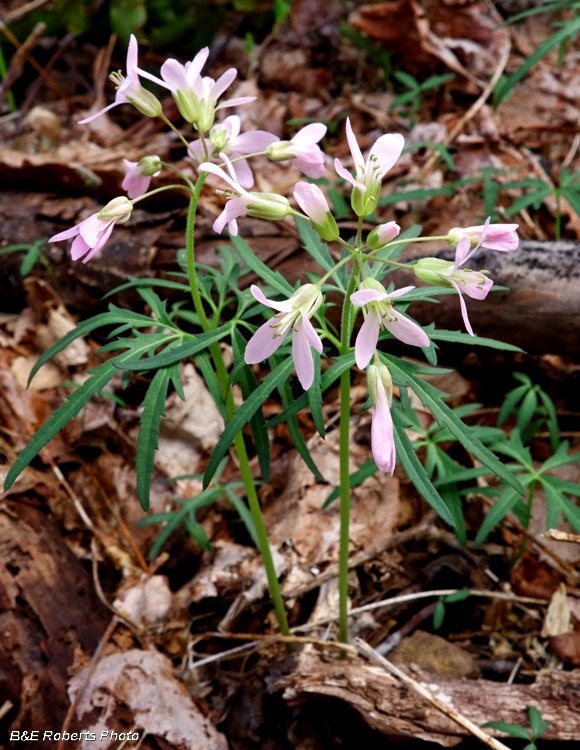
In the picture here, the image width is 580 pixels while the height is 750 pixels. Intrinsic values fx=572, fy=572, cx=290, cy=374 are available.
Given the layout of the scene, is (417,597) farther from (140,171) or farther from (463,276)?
(140,171)

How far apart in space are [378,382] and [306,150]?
691mm

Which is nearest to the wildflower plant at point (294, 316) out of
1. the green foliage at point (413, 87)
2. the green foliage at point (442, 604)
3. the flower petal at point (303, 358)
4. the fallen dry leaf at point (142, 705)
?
the flower petal at point (303, 358)

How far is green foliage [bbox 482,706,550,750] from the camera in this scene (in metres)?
1.67

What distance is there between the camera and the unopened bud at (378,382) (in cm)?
135

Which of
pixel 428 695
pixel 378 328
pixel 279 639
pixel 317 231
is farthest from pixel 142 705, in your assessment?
pixel 317 231

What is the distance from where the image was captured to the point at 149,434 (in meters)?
1.52

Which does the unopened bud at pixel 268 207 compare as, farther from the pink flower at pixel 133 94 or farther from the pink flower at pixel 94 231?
the pink flower at pixel 133 94

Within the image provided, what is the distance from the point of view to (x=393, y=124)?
180 inches

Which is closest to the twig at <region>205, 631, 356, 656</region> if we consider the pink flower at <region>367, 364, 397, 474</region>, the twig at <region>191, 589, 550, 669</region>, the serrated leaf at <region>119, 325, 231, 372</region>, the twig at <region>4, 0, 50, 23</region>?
the twig at <region>191, 589, 550, 669</region>

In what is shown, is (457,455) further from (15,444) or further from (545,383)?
(15,444)

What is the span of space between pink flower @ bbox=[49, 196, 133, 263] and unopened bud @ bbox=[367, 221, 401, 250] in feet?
2.13

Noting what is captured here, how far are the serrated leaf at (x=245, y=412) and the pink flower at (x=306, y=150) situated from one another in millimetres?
561

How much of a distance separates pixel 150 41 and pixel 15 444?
4.12 meters

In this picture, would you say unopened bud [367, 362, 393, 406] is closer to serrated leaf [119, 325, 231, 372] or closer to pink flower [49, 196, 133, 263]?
serrated leaf [119, 325, 231, 372]
